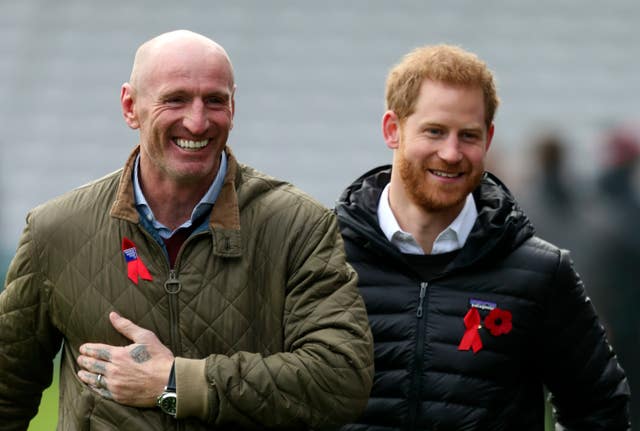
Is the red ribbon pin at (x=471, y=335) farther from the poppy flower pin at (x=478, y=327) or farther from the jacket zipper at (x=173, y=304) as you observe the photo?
the jacket zipper at (x=173, y=304)

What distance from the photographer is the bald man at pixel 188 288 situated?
3578 millimetres

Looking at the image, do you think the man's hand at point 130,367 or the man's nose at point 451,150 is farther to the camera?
the man's nose at point 451,150

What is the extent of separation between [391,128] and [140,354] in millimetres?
1449

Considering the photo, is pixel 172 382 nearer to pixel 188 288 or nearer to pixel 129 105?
pixel 188 288

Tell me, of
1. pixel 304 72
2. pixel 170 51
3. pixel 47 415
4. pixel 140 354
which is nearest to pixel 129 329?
pixel 140 354

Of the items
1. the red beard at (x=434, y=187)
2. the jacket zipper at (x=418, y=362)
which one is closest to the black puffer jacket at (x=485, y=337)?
the jacket zipper at (x=418, y=362)

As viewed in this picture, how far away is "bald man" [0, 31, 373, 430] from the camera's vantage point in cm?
358

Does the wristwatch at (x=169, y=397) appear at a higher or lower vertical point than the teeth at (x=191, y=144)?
lower

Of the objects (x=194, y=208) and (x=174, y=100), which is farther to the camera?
(x=194, y=208)

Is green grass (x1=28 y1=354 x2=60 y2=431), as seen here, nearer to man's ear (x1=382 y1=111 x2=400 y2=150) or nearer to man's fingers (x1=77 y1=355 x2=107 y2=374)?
man's ear (x1=382 y1=111 x2=400 y2=150)

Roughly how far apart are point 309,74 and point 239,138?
58.3 inches

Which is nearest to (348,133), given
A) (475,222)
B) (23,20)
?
(23,20)

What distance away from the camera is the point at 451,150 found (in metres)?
4.45

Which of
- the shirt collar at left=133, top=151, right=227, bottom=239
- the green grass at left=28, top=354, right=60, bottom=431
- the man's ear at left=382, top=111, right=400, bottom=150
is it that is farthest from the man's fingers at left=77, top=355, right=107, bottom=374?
the green grass at left=28, top=354, right=60, bottom=431
